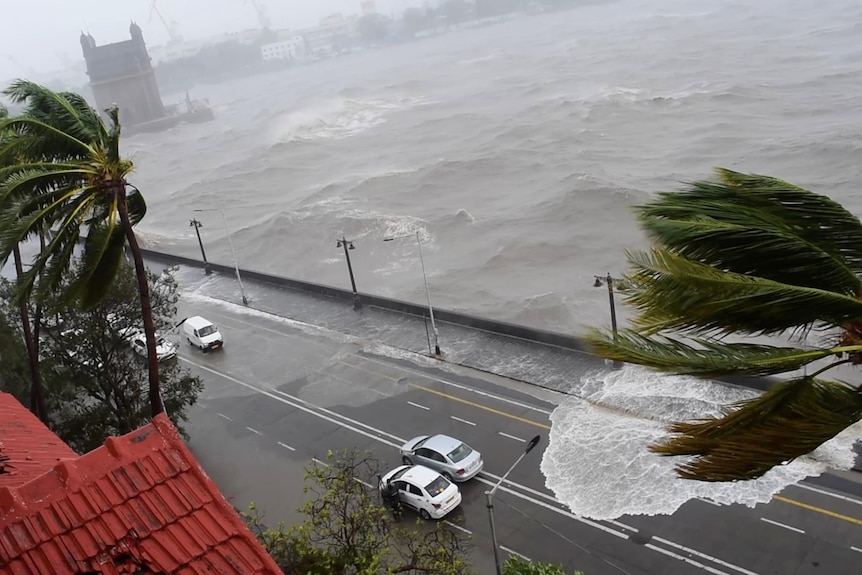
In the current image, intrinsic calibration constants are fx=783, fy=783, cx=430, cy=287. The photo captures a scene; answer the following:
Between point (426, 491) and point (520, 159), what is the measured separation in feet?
192

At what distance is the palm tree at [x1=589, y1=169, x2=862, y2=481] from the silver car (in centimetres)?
1540

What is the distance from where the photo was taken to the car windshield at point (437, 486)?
828 inches

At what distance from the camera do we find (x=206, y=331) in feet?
119

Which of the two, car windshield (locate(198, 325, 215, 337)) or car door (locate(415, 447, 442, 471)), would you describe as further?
car windshield (locate(198, 325, 215, 337))

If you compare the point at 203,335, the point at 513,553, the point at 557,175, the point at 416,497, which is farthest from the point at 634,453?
the point at 557,175

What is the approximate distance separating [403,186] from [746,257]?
66665 mm

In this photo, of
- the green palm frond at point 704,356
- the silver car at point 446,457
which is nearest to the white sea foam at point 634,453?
the silver car at point 446,457

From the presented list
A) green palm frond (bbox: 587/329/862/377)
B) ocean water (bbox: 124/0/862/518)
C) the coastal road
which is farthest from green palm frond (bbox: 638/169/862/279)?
the coastal road

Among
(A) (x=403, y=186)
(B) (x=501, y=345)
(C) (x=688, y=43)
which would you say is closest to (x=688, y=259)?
(B) (x=501, y=345)

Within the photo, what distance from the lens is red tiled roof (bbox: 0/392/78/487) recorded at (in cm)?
873

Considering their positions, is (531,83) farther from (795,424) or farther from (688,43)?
(795,424)

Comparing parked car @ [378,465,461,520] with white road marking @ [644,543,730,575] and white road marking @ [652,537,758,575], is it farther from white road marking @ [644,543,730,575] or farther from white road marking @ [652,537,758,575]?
white road marking @ [652,537,758,575]

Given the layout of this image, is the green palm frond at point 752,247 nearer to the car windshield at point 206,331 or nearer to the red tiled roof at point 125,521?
the red tiled roof at point 125,521

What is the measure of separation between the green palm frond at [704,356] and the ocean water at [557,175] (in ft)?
6.49
